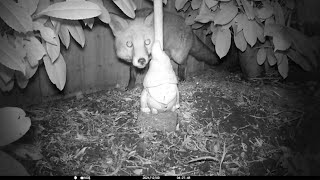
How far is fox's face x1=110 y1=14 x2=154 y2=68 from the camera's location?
2.07 m

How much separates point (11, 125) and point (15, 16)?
0.52 meters

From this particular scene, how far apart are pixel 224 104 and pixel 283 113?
416 millimetres

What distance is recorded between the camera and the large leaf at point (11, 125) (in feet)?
A: 4.47

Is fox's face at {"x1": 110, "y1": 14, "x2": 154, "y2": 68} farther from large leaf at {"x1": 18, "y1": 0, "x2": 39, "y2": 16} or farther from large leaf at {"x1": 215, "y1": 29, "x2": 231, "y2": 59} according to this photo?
large leaf at {"x1": 18, "y1": 0, "x2": 39, "y2": 16}

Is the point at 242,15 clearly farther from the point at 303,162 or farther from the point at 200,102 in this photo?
the point at 303,162

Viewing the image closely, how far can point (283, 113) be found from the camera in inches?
81.8

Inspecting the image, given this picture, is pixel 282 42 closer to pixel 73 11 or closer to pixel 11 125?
pixel 73 11

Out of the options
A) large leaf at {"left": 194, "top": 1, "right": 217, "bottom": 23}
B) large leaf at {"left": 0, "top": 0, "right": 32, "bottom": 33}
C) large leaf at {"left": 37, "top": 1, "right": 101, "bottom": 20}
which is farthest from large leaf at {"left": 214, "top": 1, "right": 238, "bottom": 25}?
large leaf at {"left": 0, "top": 0, "right": 32, "bottom": 33}

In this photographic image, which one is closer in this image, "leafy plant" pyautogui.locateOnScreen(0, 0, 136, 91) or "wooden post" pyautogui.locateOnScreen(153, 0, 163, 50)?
"leafy plant" pyautogui.locateOnScreen(0, 0, 136, 91)

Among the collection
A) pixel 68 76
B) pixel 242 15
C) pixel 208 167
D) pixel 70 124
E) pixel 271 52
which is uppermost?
pixel 242 15

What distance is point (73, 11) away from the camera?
1.53 meters

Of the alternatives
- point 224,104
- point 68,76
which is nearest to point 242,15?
point 224,104

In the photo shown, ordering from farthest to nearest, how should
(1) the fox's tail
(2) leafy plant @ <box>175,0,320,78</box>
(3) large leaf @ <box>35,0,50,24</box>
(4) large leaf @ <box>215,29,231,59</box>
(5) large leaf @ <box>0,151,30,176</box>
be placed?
(1) the fox's tail → (4) large leaf @ <box>215,29,231,59</box> → (2) leafy plant @ <box>175,0,320,78</box> → (3) large leaf @ <box>35,0,50,24</box> → (5) large leaf @ <box>0,151,30,176</box>

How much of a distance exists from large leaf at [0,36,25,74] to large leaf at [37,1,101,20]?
246mm
